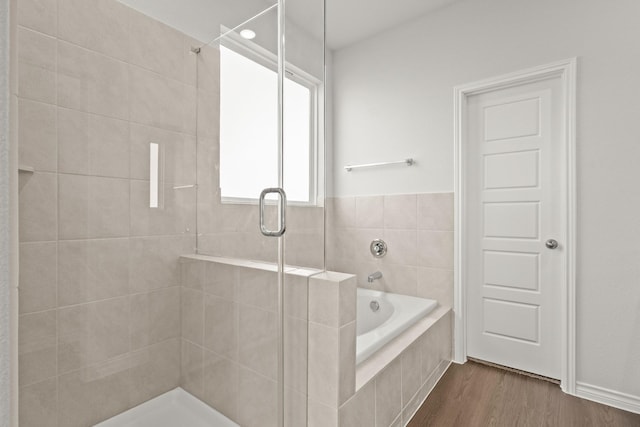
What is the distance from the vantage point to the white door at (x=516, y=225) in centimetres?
208

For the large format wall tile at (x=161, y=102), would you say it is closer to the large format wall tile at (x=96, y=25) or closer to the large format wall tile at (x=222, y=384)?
the large format wall tile at (x=96, y=25)

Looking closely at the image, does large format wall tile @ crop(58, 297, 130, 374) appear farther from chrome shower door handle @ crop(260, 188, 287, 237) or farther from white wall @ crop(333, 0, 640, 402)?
white wall @ crop(333, 0, 640, 402)

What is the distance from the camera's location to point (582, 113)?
1.93 m

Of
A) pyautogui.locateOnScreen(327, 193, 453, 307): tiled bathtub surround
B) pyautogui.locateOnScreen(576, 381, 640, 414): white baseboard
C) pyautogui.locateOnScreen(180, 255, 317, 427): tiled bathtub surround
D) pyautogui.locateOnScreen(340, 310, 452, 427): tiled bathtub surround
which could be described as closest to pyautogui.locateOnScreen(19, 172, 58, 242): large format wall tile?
pyautogui.locateOnScreen(180, 255, 317, 427): tiled bathtub surround

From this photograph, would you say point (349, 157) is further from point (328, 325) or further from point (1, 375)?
point (1, 375)

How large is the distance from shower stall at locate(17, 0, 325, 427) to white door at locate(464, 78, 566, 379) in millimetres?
1529

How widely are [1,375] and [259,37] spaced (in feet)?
3.77

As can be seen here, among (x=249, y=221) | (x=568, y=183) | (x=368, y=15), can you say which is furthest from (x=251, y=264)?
(x=368, y=15)

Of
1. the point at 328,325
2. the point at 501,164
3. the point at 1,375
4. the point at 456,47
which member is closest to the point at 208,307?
the point at 328,325

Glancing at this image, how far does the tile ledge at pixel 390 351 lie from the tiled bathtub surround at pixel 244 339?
29 centimetres

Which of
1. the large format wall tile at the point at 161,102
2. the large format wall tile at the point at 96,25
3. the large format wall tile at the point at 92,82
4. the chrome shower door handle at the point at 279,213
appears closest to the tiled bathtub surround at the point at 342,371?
the chrome shower door handle at the point at 279,213

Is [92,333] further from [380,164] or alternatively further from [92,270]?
[380,164]

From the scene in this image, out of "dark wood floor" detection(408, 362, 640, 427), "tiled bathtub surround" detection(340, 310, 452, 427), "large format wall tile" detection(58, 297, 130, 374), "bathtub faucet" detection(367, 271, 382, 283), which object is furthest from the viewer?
"bathtub faucet" detection(367, 271, 382, 283)

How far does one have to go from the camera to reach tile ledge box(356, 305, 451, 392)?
1.35 m
